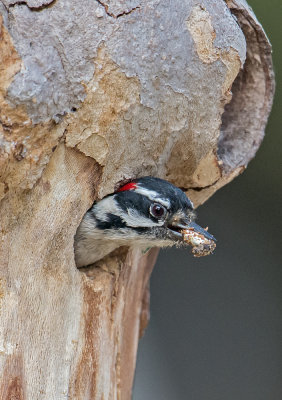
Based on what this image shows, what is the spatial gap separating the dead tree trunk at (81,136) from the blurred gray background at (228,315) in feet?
5.65

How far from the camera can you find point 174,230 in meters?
2.38

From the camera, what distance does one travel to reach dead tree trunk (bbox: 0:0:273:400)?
2.06 m

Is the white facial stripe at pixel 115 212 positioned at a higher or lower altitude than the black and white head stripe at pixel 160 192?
lower

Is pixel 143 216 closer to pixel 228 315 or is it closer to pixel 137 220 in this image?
pixel 137 220

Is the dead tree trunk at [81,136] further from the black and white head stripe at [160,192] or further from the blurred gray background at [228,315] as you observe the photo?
the blurred gray background at [228,315]

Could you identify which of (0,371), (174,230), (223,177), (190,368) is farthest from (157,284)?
(0,371)

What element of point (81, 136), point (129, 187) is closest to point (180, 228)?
point (129, 187)

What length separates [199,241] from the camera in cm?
230

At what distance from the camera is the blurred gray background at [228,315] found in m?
4.27

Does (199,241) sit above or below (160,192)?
below

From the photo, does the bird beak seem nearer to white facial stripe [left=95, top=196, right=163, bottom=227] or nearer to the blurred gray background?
white facial stripe [left=95, top=196, right=163, bottom=227]

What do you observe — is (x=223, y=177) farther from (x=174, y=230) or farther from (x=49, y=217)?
(x=49, y=217)

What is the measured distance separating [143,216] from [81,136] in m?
0.34

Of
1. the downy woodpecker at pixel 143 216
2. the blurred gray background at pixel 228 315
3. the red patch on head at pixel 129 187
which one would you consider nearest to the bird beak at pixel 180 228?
the downy woodpecker at pixel 143 216
